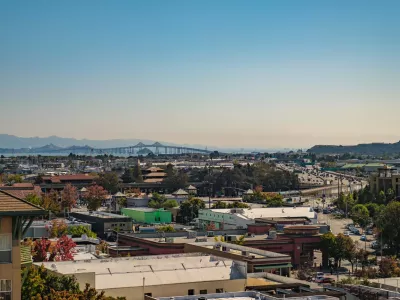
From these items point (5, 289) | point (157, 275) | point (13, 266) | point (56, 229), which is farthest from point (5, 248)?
point (56, 229)

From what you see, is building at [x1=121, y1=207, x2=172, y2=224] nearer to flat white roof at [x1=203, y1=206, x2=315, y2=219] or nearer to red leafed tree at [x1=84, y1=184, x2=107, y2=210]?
red leafed tree at [x1=84, y1=184, x2=107, y2=210]

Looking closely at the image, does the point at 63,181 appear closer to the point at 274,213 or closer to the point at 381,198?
the point at 381,198

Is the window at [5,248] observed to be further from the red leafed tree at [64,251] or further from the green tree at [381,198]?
the green tree at [381,198]

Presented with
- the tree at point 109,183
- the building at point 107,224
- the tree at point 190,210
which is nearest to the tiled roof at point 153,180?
the tree at point 109,183

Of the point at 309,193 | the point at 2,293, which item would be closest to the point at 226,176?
the point at 309,193

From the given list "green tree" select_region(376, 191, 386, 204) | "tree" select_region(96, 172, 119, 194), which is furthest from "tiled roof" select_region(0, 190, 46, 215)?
"tree" select_region(96, 172, 119, 194)

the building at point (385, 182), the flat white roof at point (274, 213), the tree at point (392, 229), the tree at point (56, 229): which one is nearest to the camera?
the tree at point (56, 229)
